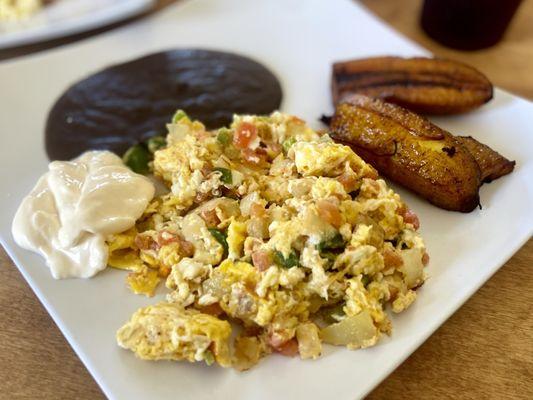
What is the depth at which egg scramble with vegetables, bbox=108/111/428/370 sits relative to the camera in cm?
212

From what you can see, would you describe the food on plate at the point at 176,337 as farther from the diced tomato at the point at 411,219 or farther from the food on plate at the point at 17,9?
the food on plate at the point at 17,9

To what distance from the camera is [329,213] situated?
2211 millimetres

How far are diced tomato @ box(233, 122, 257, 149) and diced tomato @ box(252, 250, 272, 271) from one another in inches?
28.8

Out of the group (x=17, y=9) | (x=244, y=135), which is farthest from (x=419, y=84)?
(x=17, y=9)

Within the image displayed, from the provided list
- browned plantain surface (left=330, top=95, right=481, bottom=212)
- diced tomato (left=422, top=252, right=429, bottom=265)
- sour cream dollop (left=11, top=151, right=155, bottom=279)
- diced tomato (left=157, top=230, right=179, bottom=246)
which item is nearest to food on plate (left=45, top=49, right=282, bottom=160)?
sour cream dollop (left=11, top=151, right=155, bottom=279)

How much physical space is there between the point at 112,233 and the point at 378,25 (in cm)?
256

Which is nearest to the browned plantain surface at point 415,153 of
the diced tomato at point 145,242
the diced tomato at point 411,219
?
the diced tomato at point 411,219

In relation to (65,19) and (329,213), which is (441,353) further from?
(65,19)

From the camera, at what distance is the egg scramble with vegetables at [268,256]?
2123 millimetres

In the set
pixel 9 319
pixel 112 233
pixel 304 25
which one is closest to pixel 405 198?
pixel 112 233

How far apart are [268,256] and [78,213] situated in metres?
0.93

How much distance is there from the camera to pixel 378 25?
3.88 meters

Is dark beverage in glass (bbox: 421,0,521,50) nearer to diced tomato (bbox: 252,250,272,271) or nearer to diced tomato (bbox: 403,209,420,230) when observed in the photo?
diced tomato (bbox: 403,209,420,230)

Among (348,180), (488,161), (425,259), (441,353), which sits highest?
(348,180)
